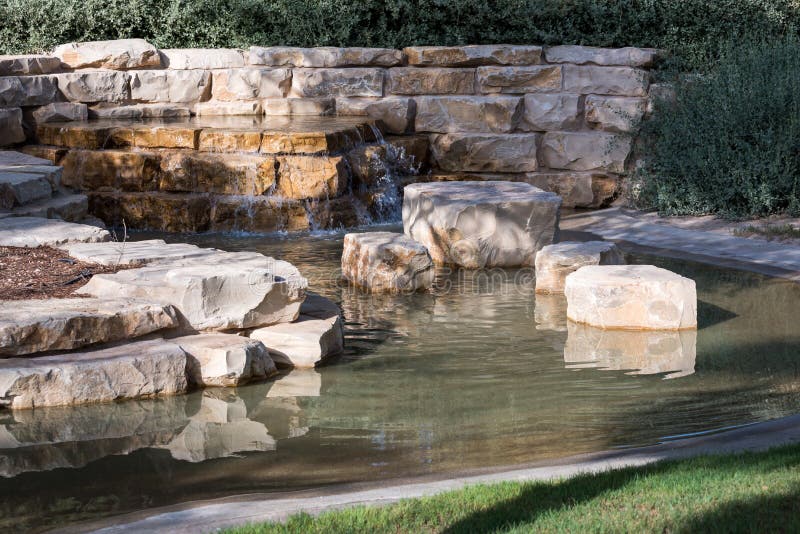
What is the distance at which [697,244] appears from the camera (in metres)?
9.98

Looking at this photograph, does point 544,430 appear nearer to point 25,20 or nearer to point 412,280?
point 412,280

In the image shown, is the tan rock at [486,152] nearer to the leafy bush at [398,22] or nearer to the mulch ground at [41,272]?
the leafy bush at [398,22]

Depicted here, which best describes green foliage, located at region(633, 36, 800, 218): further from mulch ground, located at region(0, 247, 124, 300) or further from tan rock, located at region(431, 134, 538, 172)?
mulch ground, located at region(0, 247, 124, 300)

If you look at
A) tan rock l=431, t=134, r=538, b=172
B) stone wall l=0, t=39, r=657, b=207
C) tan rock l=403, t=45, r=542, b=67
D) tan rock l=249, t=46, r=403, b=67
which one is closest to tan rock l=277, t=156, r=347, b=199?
stone wall l=0, t=39, r=657, b=207

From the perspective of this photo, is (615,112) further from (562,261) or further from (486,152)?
(562,261)

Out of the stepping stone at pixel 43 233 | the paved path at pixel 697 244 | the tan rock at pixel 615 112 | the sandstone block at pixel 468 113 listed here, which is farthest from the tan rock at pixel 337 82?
the stepping stone at pixel 43 233

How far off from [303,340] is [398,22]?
959cm

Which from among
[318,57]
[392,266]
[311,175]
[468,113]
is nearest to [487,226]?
[392,266]

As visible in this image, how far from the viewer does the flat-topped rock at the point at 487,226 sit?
9219mm

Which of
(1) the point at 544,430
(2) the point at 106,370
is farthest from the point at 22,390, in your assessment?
(1) the point at 544,430

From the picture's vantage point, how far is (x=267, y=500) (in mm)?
4031

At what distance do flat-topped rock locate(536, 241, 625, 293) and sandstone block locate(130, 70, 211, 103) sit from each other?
7.17 m

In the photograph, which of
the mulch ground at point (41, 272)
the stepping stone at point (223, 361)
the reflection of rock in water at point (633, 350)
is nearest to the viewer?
the stepping stone at point (223, 361)

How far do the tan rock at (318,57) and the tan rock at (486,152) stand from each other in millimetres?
1421
